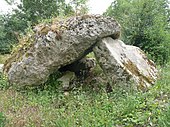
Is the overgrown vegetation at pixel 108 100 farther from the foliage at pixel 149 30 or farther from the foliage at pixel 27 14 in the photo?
the foliage at pixel 27 14

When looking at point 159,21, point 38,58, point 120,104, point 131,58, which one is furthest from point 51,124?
point 159,21

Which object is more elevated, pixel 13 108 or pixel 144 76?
pixel 13 108

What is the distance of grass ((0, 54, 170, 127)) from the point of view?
4.68 meters

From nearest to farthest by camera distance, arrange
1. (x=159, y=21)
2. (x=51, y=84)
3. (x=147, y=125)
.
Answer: (x=147, y=125) → (x=51, y=84) → (x=159, y=21)

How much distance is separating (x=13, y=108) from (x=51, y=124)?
4.34ft

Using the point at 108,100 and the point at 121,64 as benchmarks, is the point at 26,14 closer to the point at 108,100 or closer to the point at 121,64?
the point at 121,64

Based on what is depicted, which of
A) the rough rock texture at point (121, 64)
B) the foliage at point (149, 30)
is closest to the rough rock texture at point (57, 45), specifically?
the rough rock texture at point (121, 64)

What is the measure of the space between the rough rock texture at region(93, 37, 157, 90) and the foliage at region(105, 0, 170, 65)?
2.94 m

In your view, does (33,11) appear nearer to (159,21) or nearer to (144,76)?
(159,21)

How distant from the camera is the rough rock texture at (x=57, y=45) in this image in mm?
7254

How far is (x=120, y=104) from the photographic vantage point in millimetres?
5375

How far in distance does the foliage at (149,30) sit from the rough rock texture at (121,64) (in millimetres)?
2938

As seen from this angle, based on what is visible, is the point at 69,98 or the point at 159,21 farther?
the point at 159,21

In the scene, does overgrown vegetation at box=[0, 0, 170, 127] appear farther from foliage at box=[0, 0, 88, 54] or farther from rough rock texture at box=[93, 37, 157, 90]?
foliage at box=[0, 0, 88, 54]
